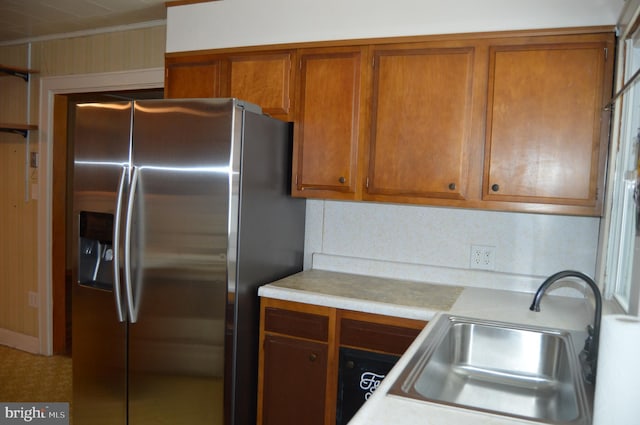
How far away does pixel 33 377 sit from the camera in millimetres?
3410

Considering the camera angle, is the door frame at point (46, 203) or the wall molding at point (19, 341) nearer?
the door frame at point (46, 203)

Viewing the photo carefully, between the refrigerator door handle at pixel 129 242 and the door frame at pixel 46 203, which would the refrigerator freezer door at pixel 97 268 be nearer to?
the refrigerator door handle at pixel 129 242

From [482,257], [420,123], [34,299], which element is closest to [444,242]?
[482,257]

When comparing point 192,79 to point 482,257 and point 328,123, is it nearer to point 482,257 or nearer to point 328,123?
point 328,123

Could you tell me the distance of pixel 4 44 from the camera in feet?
12.9

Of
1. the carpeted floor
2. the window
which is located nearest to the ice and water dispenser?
the carpeted floor

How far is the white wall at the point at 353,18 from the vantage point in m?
2.03

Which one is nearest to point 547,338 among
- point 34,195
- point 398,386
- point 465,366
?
point 465,366

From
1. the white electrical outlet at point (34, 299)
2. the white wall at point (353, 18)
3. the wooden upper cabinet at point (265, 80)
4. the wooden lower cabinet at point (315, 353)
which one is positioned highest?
the white wall at point (353, 18)

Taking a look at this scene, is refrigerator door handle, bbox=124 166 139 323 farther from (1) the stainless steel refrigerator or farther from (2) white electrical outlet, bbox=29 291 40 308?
(2) white electrical outlet, bbox=29 291 40 308

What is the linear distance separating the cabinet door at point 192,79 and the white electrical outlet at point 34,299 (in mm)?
2081

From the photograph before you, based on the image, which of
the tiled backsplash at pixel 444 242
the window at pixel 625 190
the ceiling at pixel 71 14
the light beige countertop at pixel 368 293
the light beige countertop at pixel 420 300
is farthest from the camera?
the ceiling at pixel 71 14

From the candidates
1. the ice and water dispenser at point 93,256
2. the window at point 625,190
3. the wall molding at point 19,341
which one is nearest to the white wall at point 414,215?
the window at point 625,190

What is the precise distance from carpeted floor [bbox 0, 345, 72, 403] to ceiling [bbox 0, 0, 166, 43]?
2324 mm
